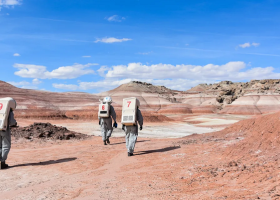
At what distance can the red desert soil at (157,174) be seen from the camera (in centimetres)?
573

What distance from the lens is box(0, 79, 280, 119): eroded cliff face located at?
45.9 meters

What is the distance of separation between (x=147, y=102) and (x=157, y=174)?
9101 centimetres

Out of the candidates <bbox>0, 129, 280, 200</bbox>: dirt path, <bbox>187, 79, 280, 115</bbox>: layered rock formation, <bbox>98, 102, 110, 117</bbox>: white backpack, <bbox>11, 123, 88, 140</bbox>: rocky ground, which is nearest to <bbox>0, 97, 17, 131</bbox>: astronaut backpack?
<bbox>0, 129, 280, 200</bbox>: dirt path

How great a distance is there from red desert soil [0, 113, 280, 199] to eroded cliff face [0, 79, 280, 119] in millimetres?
32424

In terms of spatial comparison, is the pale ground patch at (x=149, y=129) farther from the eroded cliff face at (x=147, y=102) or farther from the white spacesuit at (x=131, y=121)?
the white spacesuit at (x=131, y=121)

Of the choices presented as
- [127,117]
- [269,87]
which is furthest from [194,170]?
[269,87]

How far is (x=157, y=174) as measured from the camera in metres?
7.58

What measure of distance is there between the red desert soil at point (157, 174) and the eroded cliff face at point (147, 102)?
3242 centimetres

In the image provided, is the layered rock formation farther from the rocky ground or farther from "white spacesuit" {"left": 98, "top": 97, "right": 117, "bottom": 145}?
"white spacesuit" {"left": 98, "top": 97, "right": 117, "bottom": 145}

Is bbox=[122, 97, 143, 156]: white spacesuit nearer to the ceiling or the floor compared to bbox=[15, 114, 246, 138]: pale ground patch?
nearer to the ceiling

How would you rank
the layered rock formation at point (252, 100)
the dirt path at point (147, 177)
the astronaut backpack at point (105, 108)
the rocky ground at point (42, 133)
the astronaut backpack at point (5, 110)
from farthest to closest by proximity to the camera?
the layered rock formation at point (252, 100), the rocky ground at point (42, 133), the astronaut backpack at point (105, 108), the astronaut backpack at point (5, 110), the dirt path at point (147, 177)

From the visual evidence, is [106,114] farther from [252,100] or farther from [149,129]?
[252,100]

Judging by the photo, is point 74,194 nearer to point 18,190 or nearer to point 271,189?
point 18,190

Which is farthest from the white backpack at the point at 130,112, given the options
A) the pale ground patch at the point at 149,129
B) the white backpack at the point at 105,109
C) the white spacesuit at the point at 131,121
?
the pale ground patch at the point at 149,129
